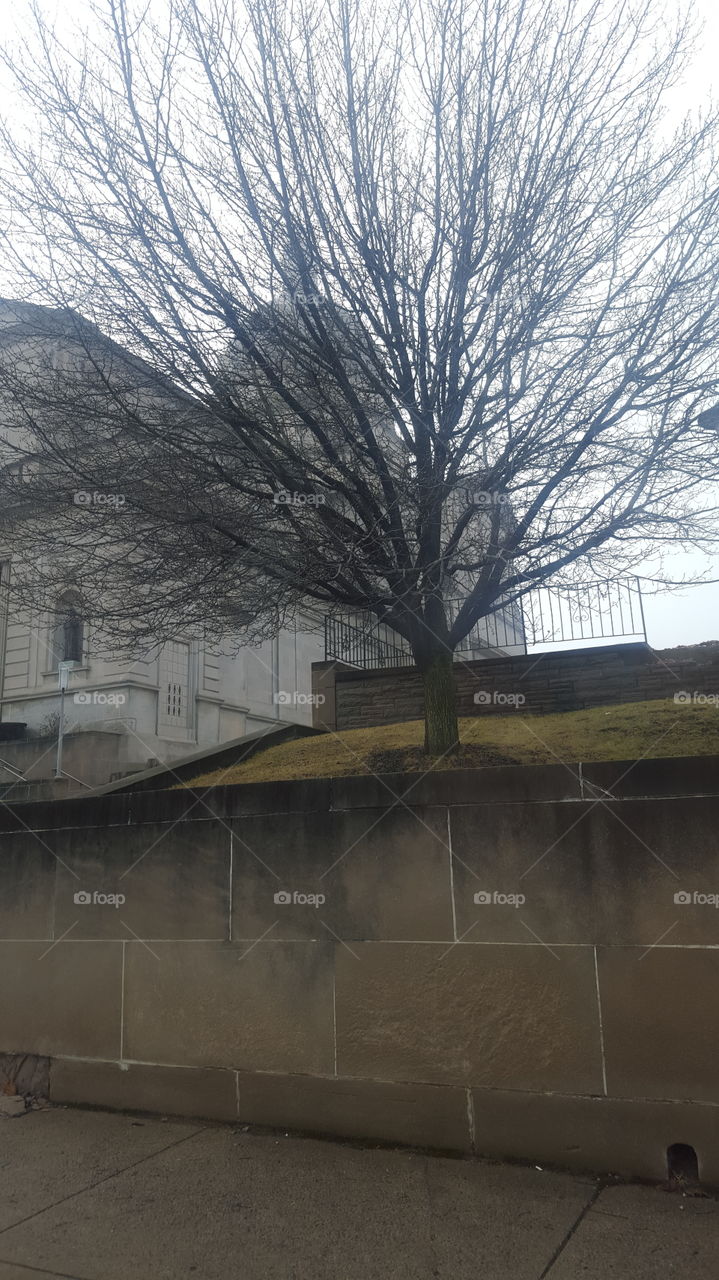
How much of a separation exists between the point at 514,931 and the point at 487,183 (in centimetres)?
551

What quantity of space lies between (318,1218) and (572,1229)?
1249 mm

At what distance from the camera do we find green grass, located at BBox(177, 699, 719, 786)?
731 cm

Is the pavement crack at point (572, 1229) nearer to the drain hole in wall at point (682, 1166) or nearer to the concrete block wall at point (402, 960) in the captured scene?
the concrete block wall at point (402, 960)

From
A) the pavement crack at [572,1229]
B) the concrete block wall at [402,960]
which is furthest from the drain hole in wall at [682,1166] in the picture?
the pavement crack at [572,1229]

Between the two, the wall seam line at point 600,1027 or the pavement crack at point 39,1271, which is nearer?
the pavement crack at point 39,1271

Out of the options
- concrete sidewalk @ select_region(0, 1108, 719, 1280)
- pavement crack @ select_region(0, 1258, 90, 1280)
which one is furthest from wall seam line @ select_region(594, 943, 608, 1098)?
pavement crack @ select_region(0, 1258, 90, 1280)

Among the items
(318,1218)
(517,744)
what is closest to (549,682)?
(517,744)

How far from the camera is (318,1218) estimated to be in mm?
4375

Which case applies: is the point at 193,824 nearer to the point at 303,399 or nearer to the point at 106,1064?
the point at 106,1064

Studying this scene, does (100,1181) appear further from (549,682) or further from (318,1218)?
(549,682)

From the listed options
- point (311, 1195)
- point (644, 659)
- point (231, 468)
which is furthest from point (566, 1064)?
point (644, 659)

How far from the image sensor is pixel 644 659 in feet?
32.7

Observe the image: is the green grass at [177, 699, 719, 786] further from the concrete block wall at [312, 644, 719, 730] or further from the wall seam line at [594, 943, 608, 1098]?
the wall seam line at [594, 943, 608, 1098]

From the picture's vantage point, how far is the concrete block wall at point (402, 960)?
482 centimetres
